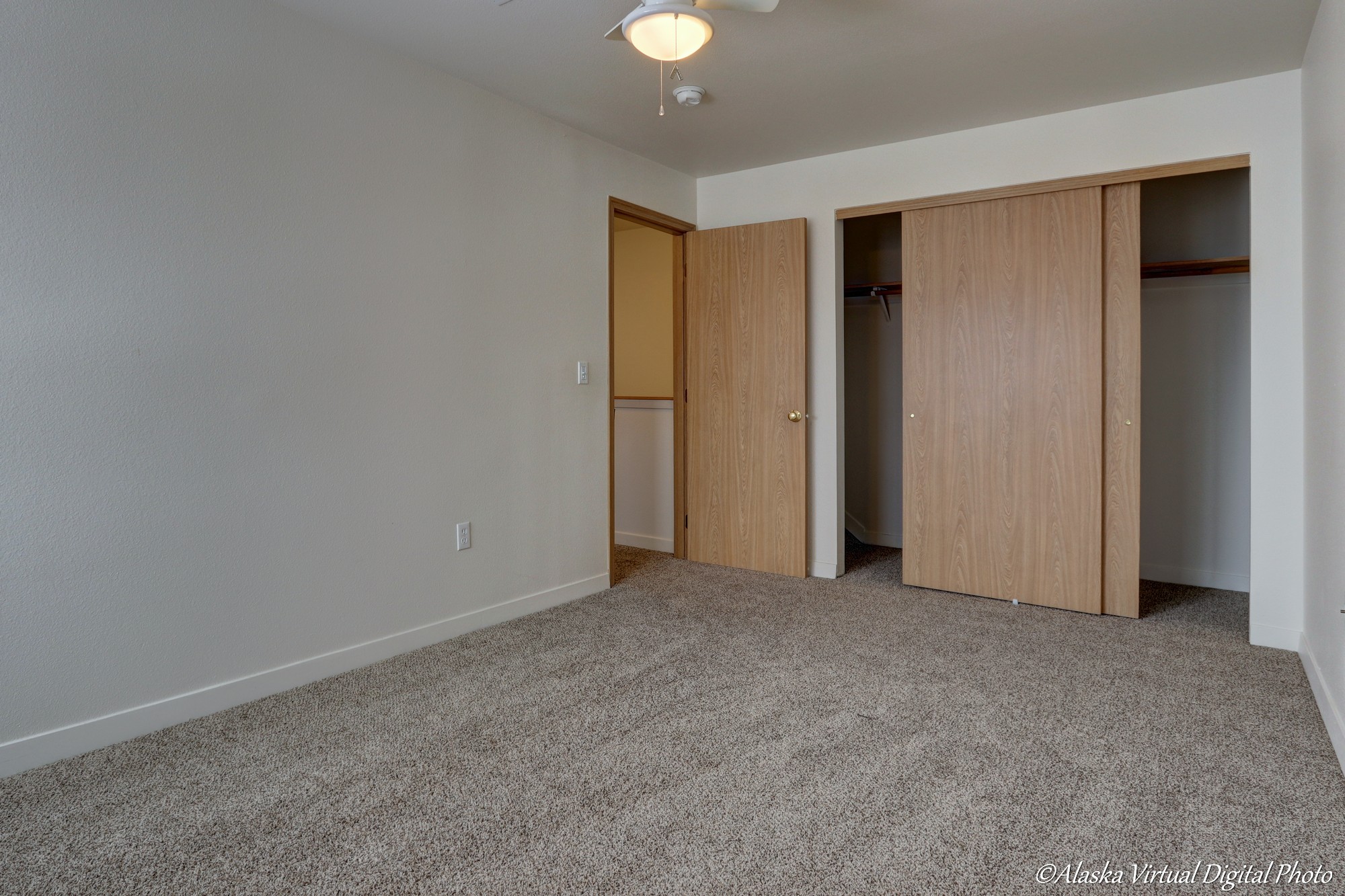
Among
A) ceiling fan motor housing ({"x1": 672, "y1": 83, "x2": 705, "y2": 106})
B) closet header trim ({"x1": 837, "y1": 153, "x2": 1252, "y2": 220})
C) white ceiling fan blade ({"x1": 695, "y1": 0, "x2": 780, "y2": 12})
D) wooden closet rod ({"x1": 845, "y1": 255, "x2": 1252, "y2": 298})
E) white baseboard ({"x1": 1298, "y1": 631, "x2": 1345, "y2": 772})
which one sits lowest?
white baseboard ({"x1": 1298, "y1": 631, "x2": 1345, "y2": 772})

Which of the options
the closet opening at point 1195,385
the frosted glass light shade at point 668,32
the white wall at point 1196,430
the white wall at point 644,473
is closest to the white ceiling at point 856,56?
the frosted glass light shade at point 668,32

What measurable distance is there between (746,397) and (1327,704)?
9.24 feet

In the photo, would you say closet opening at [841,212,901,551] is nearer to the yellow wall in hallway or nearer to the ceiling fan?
the yellow wall in hallway

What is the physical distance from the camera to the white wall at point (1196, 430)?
3889mm

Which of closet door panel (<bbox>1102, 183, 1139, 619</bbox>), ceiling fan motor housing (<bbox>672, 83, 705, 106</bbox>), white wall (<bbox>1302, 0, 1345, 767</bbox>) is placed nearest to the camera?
white wall (<bbox>1302, 0, 1345, 767</bbox>)

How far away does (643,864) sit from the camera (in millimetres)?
1636

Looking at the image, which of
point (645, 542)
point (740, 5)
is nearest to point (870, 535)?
point (645, 542)

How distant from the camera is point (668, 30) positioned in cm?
210

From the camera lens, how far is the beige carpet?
5.38ft

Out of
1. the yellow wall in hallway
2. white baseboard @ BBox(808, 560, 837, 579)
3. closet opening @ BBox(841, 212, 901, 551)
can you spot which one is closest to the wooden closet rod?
closet opening @ BBox(841, 212, 901, 551)

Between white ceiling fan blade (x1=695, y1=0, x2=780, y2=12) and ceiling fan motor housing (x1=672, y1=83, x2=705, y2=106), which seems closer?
white ceiling fan blade (x1=695, y1=0, x2=780, y2=12)

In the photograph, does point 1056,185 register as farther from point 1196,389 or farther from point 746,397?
point 746,397

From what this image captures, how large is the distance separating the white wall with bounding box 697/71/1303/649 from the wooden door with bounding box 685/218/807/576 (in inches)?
6.1

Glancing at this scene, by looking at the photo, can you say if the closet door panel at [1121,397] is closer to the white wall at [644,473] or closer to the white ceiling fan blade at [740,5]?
the white ceiling fan blade at [740,5]
